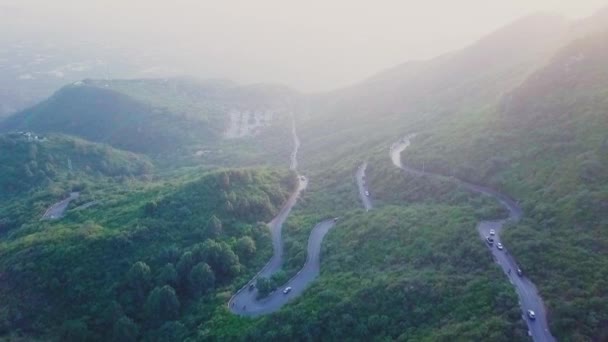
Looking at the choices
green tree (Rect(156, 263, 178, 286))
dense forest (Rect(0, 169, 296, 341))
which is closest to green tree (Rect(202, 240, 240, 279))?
dense forest (Rect(0, 169, 296, 341))

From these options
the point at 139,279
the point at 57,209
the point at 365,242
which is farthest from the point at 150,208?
the point at 365,242

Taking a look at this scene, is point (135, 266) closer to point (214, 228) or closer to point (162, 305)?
point (162, 305)

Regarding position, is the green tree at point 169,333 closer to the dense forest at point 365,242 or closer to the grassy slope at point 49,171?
the dense forest at point 365,242

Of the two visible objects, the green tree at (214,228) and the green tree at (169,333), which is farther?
the green tree at (214,228)

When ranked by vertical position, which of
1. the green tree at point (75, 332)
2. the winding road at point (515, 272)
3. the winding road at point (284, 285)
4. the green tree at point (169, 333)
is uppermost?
the winding road at point (515, 272)

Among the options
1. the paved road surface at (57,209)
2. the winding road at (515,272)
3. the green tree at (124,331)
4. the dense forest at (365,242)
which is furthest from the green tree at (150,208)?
the winding road at (515,272)
